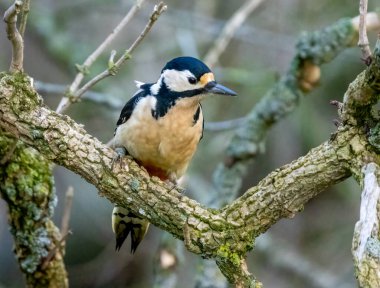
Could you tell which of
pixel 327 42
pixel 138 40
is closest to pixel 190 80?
pixel 138 40

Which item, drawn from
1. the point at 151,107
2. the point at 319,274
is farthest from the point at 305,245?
the point at 151,107

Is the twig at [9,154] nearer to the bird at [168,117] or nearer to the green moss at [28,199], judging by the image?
the green moss at [28,199]

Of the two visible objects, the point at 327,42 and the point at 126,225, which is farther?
the point at 327,42

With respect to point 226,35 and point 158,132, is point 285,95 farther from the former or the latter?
point 158,132

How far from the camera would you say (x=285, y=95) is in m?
4.63

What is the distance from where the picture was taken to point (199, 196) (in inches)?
222

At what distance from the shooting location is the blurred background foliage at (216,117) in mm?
6012

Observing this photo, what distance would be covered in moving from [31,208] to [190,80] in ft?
3.28

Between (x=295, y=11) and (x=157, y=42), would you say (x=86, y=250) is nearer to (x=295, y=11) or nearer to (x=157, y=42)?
(x=157, y=42)

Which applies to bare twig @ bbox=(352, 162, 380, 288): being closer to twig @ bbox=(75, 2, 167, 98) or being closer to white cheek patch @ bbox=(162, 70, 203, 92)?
twig @ bbox=(75, 2, 167, 98)

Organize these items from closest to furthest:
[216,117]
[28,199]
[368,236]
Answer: [368,236] → [28,199] → [216,117]

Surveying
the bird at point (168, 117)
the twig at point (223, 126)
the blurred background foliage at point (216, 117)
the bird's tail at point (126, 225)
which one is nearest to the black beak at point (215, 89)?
the bird at point (168, 117)

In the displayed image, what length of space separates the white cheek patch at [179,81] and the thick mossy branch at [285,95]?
1.11m

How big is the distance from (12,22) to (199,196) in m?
3.00
